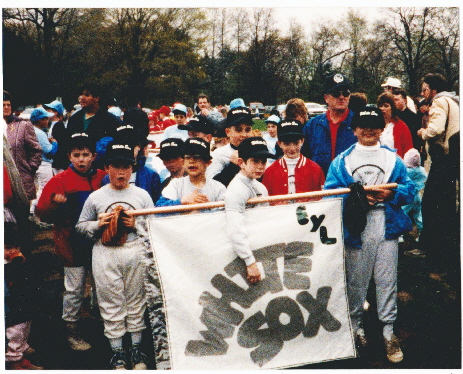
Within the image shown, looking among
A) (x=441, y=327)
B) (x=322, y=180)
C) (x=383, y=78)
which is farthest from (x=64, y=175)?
(x=383, y=78)

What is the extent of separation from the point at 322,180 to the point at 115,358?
2174mm

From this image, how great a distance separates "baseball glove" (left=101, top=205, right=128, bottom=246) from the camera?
3365mm

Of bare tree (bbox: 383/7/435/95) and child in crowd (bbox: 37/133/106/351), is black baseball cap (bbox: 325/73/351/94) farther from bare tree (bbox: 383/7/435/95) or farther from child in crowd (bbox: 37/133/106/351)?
bare tree (bbox: 383/7/435/95)

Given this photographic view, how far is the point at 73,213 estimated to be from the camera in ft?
12.8

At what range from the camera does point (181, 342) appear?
326cm

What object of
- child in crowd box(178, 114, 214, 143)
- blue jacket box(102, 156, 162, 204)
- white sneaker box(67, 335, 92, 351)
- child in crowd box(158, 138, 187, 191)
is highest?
child in crowd box(178, 114, 214, 143)


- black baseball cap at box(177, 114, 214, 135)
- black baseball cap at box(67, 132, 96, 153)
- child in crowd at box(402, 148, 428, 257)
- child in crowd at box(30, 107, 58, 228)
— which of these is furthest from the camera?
child in crowd at box(30, 107, 58, 228)

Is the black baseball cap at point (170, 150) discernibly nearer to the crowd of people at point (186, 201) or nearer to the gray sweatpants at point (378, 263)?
the crowd of people at point (186, 201)

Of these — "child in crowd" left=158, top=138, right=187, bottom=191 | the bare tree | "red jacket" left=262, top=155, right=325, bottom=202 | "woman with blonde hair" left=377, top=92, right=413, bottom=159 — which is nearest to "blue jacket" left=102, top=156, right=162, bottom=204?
"child in crowd" left=158, top=138, right=187, bottom=191

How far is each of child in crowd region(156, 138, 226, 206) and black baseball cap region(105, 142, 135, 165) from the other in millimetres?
393

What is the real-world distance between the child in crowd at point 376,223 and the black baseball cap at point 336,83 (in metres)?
0.81

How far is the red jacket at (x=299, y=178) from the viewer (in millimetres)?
4047

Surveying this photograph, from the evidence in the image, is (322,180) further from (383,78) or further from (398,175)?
(383,78)

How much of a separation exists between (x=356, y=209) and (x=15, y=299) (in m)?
2.47
